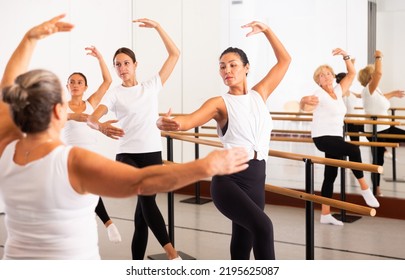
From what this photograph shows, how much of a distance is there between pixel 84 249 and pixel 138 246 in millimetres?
2388

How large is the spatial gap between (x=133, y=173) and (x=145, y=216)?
2.38m

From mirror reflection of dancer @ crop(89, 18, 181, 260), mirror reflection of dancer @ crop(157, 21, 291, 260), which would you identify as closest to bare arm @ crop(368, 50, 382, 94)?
mirror reflection of dancer @ crop(89, 18, 181, 260)

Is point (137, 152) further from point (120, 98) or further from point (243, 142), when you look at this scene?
point (243, 142)

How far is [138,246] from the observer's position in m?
4.38

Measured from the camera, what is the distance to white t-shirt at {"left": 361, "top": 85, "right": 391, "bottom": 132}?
6148 mm

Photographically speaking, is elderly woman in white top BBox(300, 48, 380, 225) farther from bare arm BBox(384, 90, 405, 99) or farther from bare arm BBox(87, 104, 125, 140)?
bare arm BBox(87, 104, 125, 140)

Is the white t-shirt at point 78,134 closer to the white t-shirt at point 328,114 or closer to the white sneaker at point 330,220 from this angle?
the white t-shirt at point 328,114

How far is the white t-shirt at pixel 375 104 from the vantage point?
615 centimetres

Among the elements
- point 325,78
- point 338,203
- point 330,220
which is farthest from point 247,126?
point 330,220

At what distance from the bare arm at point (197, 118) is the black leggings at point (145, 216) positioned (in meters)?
0.97

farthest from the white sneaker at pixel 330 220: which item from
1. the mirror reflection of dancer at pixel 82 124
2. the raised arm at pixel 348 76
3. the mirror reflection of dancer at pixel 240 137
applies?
the mirror reflection of dancer at pixel 240 137

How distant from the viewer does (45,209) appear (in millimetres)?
1929

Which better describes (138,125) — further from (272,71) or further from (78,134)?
(272,71)
